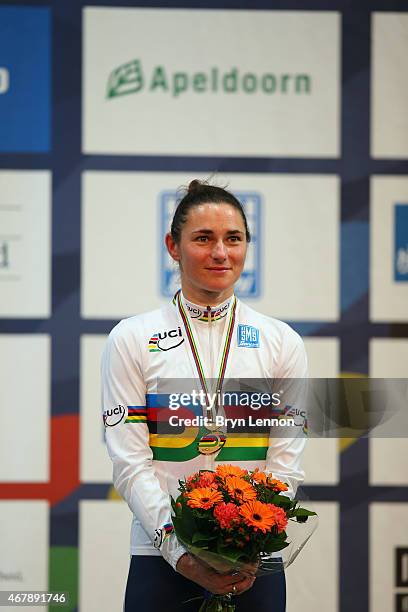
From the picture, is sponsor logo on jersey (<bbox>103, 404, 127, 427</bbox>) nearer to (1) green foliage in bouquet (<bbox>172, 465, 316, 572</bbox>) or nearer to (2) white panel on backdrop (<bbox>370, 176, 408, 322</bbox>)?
(1) green foliage in bouquet (<bbox>172, 465, 316, 572</bbox>)

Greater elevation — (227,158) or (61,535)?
(227,158)

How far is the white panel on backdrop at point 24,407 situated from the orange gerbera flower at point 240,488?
167cm

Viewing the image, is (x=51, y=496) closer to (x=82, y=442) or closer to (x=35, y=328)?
(x=82, y=442)

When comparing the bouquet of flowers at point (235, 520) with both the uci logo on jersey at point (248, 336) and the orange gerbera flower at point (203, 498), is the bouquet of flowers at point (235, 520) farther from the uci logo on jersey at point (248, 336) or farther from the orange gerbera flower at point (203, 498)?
the uci logo on jersey at point (248, 336)

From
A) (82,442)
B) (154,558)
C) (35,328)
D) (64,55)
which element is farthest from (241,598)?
(64,55)

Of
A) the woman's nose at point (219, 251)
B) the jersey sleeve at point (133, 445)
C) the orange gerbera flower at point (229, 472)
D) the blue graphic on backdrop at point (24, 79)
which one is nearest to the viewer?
the orange gerbera flower at point (229, 472)

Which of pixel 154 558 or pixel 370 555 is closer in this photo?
pixel 154 558

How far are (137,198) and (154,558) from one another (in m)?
1.61

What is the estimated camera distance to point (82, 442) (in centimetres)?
308

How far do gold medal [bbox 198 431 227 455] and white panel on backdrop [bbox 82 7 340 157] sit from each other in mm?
1510

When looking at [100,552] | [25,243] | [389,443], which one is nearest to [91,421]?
[100,552]

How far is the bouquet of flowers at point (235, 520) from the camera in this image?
4.84 feet

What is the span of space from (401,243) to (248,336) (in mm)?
1414

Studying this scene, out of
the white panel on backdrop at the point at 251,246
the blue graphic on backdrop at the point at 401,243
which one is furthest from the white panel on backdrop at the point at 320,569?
the blue graphic on backdrop at the point at 401,243
